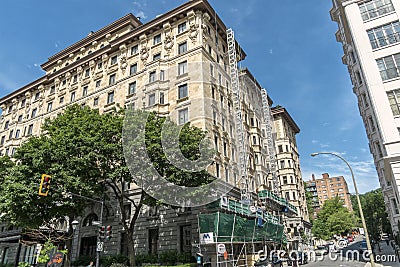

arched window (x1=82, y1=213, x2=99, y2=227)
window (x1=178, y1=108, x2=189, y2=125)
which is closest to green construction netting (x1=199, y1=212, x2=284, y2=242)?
window (x1=178, y1=108, x2=189, y2=125)

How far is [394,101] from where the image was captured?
2180 centimetres

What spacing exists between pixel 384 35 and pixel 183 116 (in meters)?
19.4

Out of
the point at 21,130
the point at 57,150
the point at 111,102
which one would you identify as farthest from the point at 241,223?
the point at 21,130

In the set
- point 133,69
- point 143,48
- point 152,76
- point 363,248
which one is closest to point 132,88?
point 133,69

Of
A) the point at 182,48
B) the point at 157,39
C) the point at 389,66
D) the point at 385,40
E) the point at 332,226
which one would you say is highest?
the point at 157,39

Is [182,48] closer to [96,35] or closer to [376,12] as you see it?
[96,35]

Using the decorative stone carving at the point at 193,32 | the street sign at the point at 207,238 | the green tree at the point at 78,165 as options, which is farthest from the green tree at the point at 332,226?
the decorative stone carving at the point at 193,32

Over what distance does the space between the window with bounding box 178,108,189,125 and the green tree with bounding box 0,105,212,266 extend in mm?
5240

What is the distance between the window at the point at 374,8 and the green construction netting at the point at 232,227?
21113 mm

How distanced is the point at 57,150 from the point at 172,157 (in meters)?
9.17

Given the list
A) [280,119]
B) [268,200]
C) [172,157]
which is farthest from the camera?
[280,119]

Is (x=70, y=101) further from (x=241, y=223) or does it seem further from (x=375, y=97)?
(x=375, y=97)

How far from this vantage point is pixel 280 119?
55.8m

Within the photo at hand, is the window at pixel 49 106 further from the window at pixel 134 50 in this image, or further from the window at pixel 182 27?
the window at pixel 182 27
